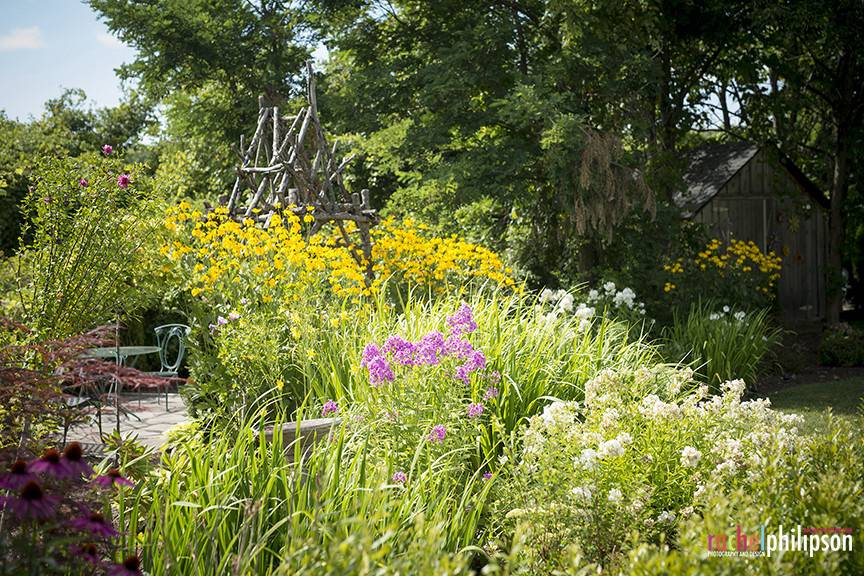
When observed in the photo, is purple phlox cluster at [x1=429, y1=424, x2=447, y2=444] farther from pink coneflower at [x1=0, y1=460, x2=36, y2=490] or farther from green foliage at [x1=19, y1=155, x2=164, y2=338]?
green foliage at [x1=19, y1=155, x2=164, y2=338]

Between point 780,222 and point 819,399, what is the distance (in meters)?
6.77

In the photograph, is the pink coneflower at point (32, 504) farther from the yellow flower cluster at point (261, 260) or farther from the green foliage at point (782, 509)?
the yellow flower cluster at point (261, 260)

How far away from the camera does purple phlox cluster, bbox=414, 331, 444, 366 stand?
3.73m

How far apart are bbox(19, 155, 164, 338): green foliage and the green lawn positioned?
17.4 feet

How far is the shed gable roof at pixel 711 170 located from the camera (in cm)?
1348

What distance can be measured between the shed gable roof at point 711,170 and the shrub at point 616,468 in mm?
9729

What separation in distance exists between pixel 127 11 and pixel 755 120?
10001mm

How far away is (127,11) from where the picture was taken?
490 inches

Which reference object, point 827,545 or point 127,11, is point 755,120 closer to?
point 127,11

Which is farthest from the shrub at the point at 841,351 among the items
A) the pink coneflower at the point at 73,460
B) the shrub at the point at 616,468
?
the pink coneflower at the point at 73,460

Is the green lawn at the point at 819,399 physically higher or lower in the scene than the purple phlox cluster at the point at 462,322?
lower

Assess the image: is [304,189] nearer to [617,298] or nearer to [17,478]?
[617,298]

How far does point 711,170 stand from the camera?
14.1 meters

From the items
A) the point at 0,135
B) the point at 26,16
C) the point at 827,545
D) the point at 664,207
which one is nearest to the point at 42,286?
the point at 827,545
